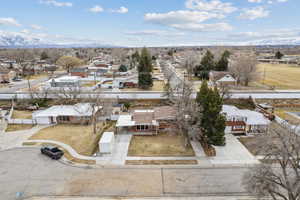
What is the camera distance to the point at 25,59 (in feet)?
300

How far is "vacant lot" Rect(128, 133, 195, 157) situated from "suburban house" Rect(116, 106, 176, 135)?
130cm

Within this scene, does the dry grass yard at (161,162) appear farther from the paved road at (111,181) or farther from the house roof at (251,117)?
the house roof at (251,117)

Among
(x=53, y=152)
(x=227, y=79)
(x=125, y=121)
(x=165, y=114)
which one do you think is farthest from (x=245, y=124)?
(x=227, y=79)

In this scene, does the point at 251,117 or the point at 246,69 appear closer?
the point at 251,117

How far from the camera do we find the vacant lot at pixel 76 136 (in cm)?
2076

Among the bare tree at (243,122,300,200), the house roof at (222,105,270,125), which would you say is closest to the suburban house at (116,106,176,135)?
the house roof at (222,105,270,125)

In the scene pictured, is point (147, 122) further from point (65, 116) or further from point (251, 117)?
point (251, 117)

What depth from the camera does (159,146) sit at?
21.2 meters

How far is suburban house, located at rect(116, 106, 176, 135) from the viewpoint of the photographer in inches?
955

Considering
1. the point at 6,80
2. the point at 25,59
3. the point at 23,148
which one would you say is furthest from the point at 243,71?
the point at 25,59

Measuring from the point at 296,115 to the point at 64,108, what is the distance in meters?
38.4

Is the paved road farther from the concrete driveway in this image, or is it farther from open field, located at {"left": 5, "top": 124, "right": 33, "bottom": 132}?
open field, located at {"left": 5, "top": 124, "right": 33, "bottom": 132}

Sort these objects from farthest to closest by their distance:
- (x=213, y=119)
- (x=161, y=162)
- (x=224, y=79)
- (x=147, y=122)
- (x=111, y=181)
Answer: (x=224, y=79) < (x=147, y=122) < (x=213, y=119) < (x=161, y=162) < (x=111, y=181)

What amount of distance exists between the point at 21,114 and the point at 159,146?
25.8 meters
